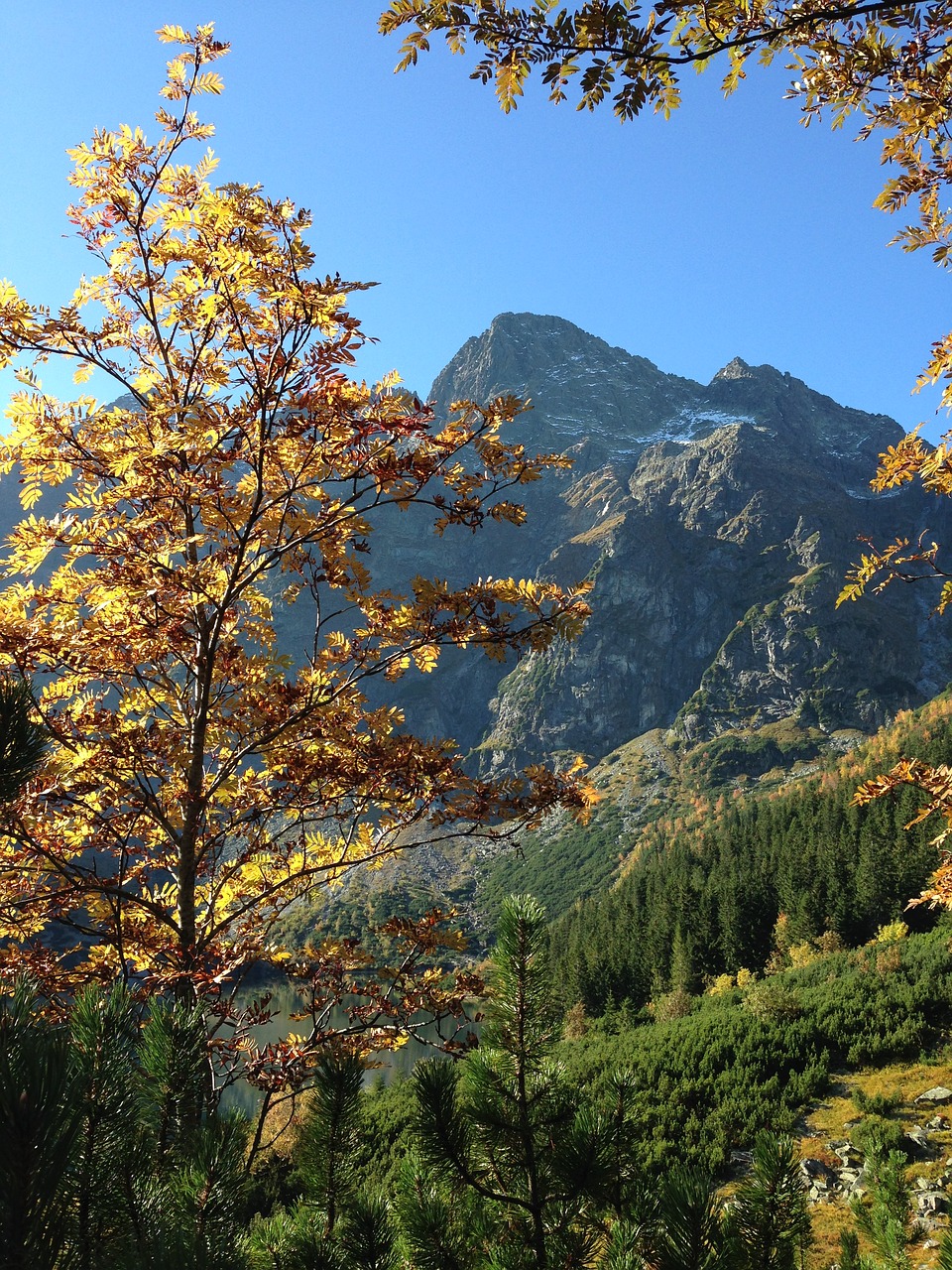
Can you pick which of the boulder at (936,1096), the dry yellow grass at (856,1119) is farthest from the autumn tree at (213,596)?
the boulder at (936,1096)

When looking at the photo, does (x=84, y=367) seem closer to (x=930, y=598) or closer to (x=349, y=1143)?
(x=349, y=1143)

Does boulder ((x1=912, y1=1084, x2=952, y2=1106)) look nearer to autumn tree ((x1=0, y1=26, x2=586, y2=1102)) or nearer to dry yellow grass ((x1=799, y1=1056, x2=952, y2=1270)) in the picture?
dry yellow grass ((x1=799, y1=1056, x2=952, y2=1270))

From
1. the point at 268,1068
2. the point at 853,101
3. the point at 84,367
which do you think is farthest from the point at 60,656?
the point at 853,101

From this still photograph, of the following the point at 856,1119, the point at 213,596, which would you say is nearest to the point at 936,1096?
the point at 856,1119

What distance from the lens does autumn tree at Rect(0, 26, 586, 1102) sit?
10.5 feet

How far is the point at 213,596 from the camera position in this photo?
3.46m

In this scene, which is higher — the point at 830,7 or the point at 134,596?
the point at 830,7

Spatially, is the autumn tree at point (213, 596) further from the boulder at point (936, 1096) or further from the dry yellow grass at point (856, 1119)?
the boulder at point (936, 1096)

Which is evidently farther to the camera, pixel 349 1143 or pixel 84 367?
pixel 84 367

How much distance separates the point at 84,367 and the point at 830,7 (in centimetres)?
364

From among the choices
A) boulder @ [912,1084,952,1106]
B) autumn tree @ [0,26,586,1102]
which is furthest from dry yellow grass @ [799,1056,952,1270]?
autumn tree @ [0,26,586,1102]

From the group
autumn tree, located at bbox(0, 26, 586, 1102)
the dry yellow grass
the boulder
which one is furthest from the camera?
the boulder

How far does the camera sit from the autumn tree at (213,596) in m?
3.20

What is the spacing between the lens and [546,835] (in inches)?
6245
